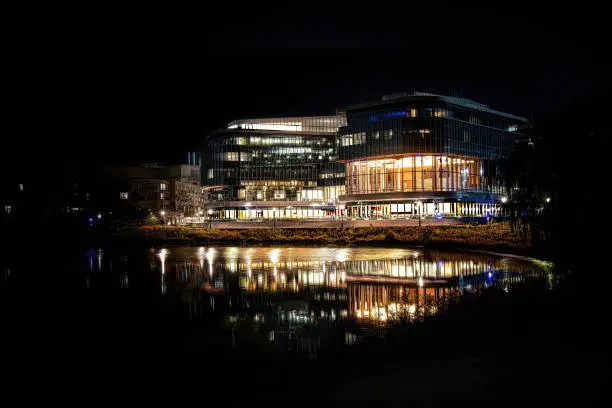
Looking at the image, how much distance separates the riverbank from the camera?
4859 cm

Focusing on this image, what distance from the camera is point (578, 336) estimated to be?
1568 centimetres

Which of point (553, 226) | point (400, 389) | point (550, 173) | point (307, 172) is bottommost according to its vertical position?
point (400, 389)

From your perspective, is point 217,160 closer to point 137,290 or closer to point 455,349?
point 137,290

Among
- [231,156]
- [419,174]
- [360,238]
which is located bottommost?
[360,238]

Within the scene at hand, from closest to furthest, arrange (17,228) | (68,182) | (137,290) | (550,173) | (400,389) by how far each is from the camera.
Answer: (400,389)
(137,290)
(550,173)
(17,228)
(68,182)

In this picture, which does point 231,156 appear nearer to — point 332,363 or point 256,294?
point 256,294

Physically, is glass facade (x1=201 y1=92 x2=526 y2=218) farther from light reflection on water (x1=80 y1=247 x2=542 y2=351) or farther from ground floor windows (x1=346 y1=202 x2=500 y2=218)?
light reflection on water (x1=80 y1=247 x2=542 y2=351)

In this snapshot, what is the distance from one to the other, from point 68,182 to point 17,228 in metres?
36.0

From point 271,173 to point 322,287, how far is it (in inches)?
4502

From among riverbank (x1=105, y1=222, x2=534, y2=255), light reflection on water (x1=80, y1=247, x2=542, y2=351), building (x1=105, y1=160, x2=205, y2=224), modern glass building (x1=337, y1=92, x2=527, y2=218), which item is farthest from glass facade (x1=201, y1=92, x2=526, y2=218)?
light reflection on water (x1=80, y1=247, x2=542, y2=351)

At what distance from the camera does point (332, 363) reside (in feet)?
44.7

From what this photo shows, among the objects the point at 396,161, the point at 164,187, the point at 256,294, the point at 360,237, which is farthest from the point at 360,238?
the point at 164,187

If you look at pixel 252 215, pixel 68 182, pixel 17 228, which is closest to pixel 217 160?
pixel 252 215

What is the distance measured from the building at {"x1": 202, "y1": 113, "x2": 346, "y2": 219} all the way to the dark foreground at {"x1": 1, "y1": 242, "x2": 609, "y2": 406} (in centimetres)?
11813
